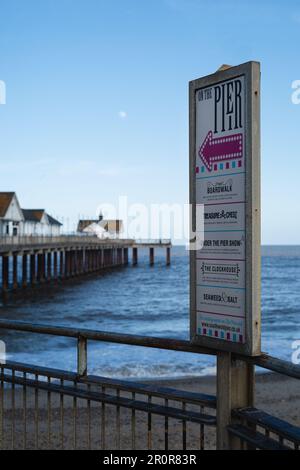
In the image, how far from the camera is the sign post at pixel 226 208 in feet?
9.95

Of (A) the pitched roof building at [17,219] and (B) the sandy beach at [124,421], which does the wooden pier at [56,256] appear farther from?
(B) the sandy beach at [124,421]

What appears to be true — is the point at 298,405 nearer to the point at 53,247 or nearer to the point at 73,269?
the point at 53,247

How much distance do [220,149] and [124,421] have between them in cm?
896

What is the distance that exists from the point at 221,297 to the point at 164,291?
50675 mm

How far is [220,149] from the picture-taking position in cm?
326

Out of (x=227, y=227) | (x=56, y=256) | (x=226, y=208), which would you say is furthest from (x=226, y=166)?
(x=56, y=256)

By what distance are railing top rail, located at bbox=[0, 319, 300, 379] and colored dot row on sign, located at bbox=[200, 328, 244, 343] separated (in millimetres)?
93

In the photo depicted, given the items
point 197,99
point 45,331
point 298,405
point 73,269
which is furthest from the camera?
point 73,269

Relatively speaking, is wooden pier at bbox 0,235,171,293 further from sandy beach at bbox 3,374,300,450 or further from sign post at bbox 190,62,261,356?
sign post at bbox 190,62,261,356

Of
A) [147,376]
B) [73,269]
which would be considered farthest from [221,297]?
[73,269]

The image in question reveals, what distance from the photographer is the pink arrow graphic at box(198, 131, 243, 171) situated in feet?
10.3

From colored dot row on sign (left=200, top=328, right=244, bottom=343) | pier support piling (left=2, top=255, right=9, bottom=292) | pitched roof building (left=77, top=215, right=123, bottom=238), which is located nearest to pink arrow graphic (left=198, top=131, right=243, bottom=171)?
colored dot row on sign (left=200, top=328, right=244, bottom=343)

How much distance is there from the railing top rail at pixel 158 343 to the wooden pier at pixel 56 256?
35.7 meters
